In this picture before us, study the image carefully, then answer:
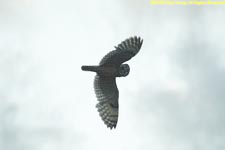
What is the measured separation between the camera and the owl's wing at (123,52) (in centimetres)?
4372

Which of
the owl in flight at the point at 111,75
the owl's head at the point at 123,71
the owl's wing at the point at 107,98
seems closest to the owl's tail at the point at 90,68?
the owl in flight at the point at 111,75

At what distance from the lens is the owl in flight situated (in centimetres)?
4381

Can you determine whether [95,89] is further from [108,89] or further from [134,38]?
[134,38]

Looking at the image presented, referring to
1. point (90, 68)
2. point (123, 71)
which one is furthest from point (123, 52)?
point (90, 68)

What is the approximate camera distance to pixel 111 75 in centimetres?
4434

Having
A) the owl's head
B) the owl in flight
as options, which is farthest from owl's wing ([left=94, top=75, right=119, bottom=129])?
the owl's head

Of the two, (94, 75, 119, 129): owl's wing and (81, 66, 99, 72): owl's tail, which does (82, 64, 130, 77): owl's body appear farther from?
(94, 75, 119, 129): owl's wing

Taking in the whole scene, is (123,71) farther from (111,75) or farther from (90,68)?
(90,68)

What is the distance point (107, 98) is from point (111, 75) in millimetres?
1931

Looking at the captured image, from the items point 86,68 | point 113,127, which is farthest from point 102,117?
point 86,68

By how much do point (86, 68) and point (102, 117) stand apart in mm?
4038

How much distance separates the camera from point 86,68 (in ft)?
141

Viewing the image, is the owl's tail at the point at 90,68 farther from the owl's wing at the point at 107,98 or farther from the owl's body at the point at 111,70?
the owl's wing at the point at 107,98

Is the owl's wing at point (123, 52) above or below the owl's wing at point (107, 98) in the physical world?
above
